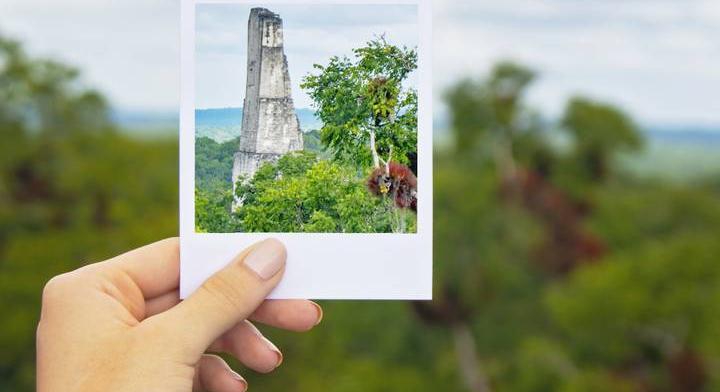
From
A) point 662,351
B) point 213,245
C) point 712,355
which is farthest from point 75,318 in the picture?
point 662,351

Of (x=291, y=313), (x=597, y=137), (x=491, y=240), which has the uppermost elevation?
(x=597, y=137)

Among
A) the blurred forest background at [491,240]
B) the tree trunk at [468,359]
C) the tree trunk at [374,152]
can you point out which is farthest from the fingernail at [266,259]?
the tree trunk at [468,359]

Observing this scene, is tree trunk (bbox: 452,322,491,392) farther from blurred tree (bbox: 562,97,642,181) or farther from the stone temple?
the stone temple

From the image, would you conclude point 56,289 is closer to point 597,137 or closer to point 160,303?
Answer: point 160,303

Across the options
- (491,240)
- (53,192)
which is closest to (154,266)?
(53,192)

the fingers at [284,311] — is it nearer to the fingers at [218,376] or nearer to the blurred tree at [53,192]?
the fingers at [218,376]

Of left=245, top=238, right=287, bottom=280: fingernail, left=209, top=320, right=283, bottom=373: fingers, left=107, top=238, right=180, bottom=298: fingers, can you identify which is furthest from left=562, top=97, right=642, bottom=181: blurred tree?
left=245, top=238, right=287, bottom=280: fingernail

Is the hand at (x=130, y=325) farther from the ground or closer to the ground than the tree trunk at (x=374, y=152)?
closer to the ground
